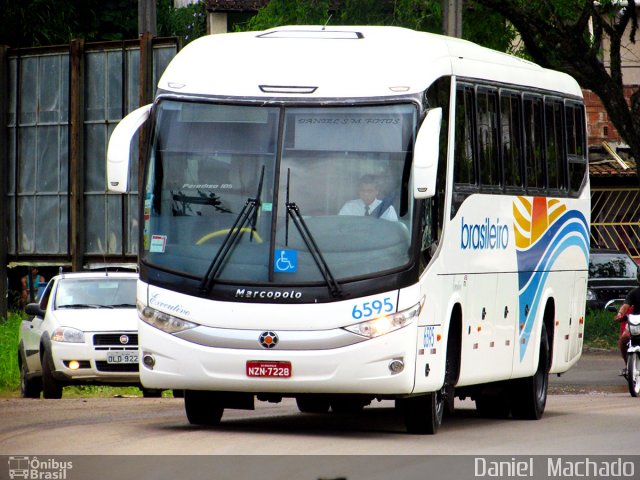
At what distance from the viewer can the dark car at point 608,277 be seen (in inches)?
1420

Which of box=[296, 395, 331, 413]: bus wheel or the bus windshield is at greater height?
the bus windshield

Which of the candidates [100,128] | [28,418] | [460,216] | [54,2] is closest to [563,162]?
[460,216]

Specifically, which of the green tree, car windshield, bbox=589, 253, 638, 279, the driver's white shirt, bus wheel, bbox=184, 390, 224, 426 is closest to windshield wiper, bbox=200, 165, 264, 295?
the driver's white shirt

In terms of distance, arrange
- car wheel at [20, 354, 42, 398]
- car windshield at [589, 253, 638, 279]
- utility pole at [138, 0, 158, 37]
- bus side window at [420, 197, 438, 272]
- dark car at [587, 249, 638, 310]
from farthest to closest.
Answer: car windshield at [589, 253, 638, 279] → dark car at [587, 249, 638, 310] → utility pole at [138, 0, 158, 37] → car wheel at [20, 354, 42, 398] → bus side window at [420, 197, 438, 272]

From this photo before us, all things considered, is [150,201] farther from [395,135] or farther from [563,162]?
[563,162]

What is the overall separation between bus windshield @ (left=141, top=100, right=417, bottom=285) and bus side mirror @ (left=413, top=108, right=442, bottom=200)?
246 mm

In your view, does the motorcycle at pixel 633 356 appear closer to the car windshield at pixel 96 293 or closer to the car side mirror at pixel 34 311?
the car windshield at pixel 96 293

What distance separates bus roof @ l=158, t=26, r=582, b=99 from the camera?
13.5 m

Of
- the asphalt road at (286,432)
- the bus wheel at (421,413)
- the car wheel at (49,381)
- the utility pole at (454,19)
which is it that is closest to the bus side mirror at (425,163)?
the bus wheel at (421,413)

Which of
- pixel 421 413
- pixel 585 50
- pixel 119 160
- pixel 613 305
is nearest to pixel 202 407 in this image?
pixel 421 413

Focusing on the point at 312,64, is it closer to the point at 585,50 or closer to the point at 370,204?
the point at 370,204

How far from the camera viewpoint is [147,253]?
13.6 meters

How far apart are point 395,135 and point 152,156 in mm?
2029

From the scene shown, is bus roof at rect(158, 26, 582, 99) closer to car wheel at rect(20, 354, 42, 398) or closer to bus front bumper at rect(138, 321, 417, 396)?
bus front bumper at rect(138, 321, 417, 396)
